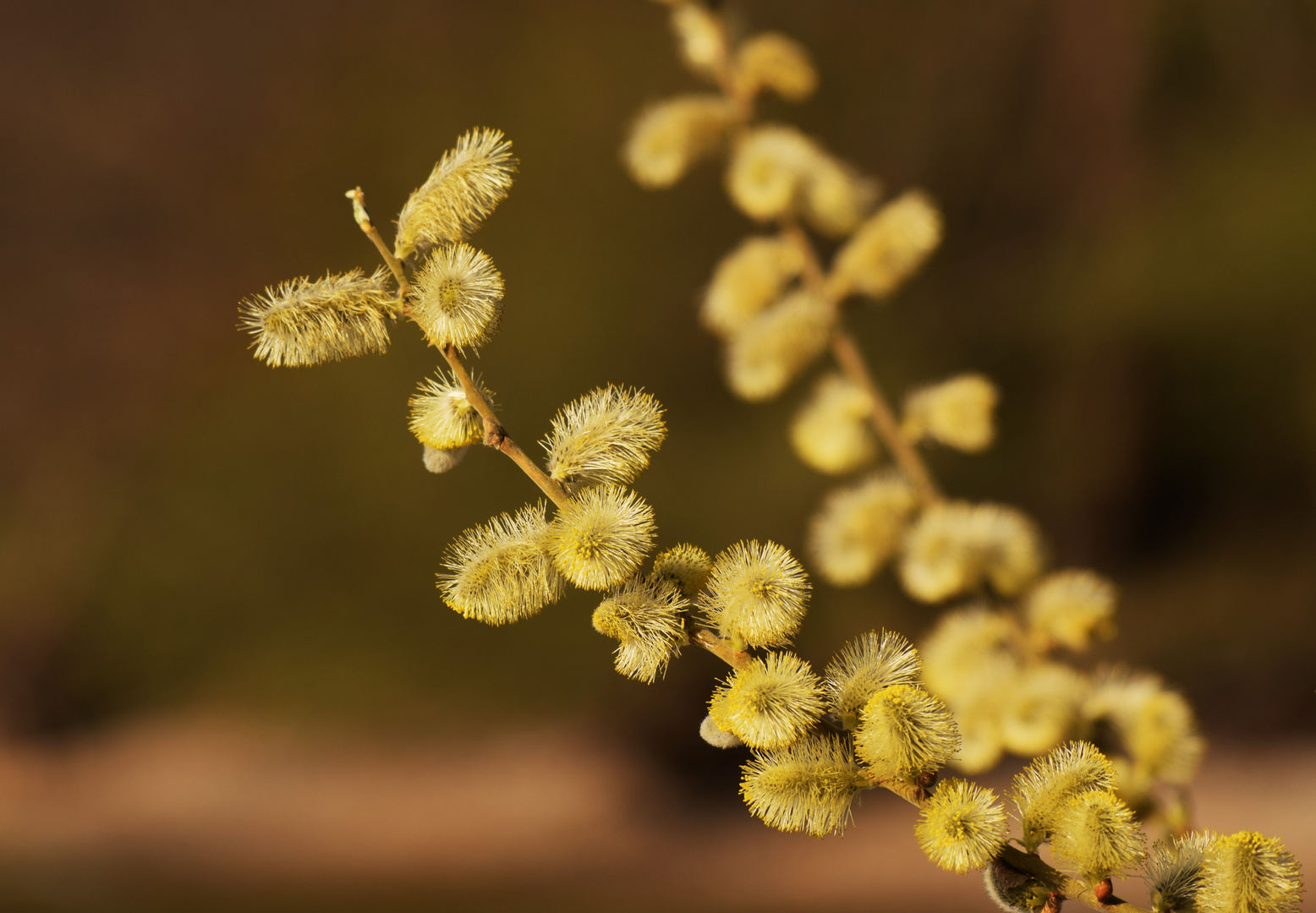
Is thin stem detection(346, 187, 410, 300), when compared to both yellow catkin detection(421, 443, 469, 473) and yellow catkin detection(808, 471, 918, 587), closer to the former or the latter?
yellow catkin detection(421, 443, 469, 473)

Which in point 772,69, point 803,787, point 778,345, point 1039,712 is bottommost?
point 803,787

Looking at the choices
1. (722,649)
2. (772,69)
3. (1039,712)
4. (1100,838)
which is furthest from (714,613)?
(772,69)

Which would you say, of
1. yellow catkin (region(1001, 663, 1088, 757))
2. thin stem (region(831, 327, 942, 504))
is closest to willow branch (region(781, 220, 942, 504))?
thin stem (region(831, 327, 942, 504))

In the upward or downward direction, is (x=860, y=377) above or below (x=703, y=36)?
below

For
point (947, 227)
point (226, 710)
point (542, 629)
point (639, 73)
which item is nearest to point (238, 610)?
point (226, 710)

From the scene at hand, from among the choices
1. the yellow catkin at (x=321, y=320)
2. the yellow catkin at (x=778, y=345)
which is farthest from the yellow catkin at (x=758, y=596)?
the yellow catkin at (x=778, y=345)

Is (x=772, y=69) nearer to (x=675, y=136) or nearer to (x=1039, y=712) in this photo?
(x=675, y=136)
